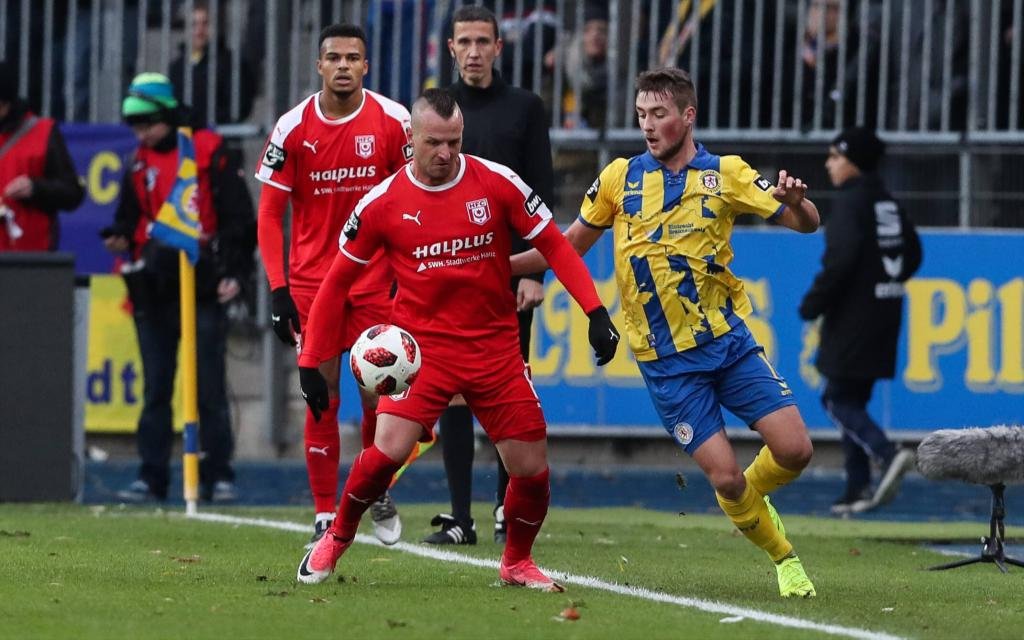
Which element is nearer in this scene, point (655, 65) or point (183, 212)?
point (183, 212)

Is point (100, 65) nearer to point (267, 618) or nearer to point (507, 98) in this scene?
point (507, 98)

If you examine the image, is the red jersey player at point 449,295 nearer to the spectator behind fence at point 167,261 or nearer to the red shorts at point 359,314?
the red shorts at point 359,314

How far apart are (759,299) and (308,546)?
7288 millimetres

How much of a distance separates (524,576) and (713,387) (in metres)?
1.03

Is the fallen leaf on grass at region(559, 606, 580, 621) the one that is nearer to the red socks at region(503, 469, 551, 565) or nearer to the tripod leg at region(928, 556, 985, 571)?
the red socks at region(503, 469, 551, 565)

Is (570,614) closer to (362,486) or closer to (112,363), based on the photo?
(362,486)

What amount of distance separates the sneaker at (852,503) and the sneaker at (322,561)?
615 centimetres

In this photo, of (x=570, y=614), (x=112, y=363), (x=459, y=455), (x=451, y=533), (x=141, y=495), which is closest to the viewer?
(x=570, y=614)

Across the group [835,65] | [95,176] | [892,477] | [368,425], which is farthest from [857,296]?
[95,176]

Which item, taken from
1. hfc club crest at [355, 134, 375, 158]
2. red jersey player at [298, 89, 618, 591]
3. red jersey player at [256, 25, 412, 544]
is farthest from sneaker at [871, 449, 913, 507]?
red jersey player at [298, 89, 618, 591]

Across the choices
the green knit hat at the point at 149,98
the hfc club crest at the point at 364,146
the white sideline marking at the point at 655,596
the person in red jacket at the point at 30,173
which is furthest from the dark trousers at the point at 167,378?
the hfc club crest at the point at 364,146

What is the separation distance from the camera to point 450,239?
779 cm

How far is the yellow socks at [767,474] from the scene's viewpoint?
807cm

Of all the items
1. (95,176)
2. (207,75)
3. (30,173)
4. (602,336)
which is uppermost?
(207,75)
